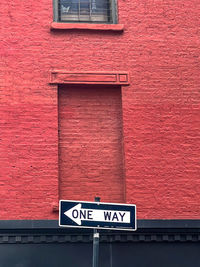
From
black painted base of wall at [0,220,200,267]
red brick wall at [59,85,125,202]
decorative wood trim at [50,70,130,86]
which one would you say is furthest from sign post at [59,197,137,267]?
decorative wood trim at [50,70,130,86]

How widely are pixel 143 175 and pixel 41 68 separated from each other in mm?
2980

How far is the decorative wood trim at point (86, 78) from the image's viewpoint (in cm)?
1157

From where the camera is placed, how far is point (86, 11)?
12.3m

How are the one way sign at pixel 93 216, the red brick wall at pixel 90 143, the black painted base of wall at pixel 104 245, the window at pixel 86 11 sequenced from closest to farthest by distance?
1. the one way sign at pixel 93 216
2. the black painted base of wall at pixel 104 245
3. the red brick wall at pixel 90 143
4. the window at pixel 86 11

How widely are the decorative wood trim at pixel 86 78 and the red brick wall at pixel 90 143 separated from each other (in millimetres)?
187

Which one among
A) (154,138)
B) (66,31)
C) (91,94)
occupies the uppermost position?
(66,31)

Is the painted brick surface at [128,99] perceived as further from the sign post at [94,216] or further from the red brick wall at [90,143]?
the sign post at [94,216]

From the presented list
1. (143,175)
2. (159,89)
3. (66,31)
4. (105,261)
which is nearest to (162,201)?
(143,175)

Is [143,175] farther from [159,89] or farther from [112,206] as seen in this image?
[112,206]

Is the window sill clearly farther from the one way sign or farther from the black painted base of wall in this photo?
the one way sign

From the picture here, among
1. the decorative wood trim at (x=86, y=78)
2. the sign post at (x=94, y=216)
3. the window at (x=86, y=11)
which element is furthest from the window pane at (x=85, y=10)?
the sign post at (x=94, y=216)

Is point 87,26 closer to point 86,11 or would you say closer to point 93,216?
point 86,11

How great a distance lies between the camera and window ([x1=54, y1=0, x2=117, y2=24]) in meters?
12.2

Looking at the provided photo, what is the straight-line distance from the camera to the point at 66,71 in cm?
1162
